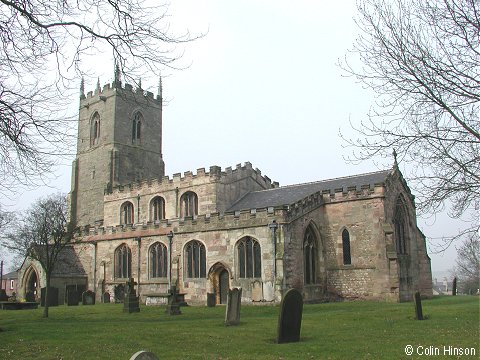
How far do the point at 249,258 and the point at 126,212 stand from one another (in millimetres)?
15757

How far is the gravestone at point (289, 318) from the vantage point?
10.8 meters

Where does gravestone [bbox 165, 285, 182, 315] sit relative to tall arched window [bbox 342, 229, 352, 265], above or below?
below

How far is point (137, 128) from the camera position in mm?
44969

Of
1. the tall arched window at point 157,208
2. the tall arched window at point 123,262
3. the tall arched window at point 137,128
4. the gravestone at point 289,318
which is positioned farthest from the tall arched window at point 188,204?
the gravestone at point 289,318

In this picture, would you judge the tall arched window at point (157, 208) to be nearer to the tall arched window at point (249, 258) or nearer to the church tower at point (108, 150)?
the church tower at point (108, 150)

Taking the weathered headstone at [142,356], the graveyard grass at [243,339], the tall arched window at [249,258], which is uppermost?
the tall arched window at [249,258]

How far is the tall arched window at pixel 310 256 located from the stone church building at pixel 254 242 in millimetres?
54

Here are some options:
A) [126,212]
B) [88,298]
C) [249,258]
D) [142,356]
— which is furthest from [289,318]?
[126,212]

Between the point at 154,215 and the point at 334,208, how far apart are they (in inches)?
574

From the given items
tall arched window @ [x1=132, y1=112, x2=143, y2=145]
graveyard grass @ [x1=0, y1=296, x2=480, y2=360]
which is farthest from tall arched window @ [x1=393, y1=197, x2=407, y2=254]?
tall arched window @ [x1=132, y1=112, x2=143, y2=145]

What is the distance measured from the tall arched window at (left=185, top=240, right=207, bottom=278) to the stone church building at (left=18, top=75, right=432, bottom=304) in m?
0.06

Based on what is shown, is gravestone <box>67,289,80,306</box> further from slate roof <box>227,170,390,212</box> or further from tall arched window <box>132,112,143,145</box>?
tall arched window <box>132,112,143,145</box>

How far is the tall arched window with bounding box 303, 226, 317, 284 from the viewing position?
2573 cm

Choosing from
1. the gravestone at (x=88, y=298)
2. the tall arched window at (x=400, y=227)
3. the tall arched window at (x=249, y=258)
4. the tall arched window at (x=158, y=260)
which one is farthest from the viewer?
the gravestone at (x=88, y=298)
